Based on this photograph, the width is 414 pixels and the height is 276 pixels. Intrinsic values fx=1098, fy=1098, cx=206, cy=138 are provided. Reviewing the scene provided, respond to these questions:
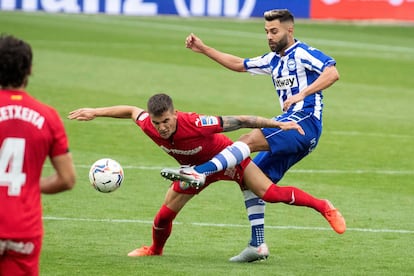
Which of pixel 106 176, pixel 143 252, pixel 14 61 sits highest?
pixel 14 61

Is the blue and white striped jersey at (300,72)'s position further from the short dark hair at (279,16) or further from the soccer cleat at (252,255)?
the soccer cleat at (252,255)

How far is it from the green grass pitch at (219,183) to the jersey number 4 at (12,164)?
9.60 ft

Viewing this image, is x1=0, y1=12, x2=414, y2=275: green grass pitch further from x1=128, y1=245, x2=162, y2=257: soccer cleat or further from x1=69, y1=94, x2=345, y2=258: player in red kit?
x1=69, y1=94, x2=345, y2=258: player in red kit

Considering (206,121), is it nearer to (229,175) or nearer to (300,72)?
(229,175)

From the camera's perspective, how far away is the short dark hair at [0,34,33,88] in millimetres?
5871

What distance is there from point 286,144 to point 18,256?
173 inches

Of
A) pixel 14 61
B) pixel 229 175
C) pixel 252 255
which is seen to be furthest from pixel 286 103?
pixel 14 61

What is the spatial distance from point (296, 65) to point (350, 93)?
41.1 feet

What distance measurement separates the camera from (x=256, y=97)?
2142 cm

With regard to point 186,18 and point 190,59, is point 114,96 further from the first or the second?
point 186,18

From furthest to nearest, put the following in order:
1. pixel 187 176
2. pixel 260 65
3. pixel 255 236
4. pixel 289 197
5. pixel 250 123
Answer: pixel 260 65, pixel 255 236, pixel 289 197, pixel 250 123, pixel 187 176

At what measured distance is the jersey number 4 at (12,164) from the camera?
5.86 m

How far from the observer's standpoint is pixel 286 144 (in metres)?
9.87

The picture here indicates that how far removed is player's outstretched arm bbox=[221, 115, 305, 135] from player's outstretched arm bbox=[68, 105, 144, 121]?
0.75 meters
